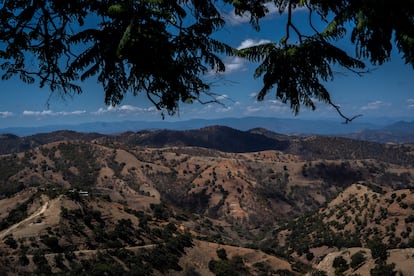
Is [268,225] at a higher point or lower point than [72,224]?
lower

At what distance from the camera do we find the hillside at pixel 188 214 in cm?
5156

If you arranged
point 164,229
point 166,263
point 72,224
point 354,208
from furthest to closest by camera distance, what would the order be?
point 354,208 < point 164,229 < point 72,224 < point 166,263

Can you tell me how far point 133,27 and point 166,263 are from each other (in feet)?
165

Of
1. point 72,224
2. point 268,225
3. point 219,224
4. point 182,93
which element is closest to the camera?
point 182,93

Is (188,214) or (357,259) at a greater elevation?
(357,259)

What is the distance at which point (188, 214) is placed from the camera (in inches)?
4697

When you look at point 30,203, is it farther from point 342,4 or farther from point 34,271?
point 342,4

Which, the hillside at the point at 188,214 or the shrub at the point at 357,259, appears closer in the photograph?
the shrub at the point at 357,259

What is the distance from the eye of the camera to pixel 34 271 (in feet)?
142

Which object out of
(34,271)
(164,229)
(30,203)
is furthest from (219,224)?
(34,271)

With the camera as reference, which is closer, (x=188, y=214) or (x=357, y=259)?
(x=357, y=259)

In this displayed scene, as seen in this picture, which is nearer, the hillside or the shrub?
the shrub

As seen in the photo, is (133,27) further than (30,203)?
No

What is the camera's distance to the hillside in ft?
169
